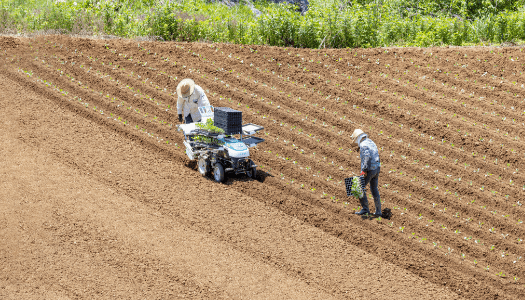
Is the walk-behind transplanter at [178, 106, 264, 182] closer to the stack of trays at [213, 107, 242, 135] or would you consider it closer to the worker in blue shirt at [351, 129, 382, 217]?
the stack of trays at [213, 107, 242, 135]

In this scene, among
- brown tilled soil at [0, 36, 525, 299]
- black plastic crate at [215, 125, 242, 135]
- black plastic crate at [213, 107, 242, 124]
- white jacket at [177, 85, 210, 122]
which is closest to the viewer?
brown tilled soil at [0, 36, 525, 299]

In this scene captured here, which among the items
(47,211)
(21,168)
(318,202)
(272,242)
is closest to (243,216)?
(272,242)

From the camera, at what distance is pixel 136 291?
7.30 metres

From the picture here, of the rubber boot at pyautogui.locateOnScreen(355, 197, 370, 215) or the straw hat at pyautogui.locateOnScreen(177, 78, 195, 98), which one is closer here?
the rubber boot at pyautogui.locateOnScreen(355, 197, 370, 215)

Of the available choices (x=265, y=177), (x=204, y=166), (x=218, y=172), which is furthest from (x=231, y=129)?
(x=265, y=177)

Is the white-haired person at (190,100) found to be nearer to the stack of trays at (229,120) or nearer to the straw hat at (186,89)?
the straw hat at (186,89)

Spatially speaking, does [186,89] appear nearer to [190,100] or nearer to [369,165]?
[190,100]

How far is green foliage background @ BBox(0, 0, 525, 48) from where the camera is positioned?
17188 mm

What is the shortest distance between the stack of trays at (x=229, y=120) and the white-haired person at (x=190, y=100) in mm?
1077

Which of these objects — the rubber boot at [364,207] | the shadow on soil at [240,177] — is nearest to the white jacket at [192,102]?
the shadow on soil at [240,177]

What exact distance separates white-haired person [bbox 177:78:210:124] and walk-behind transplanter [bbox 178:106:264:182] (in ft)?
1.63

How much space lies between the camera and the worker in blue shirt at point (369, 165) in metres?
9.35

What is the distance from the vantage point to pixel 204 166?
1066cm

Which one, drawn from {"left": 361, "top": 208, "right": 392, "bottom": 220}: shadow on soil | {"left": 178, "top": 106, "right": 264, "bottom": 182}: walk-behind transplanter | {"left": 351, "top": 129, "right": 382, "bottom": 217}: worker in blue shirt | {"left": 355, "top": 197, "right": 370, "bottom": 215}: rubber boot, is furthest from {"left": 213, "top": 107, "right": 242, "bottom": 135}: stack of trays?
{"left": 361, "top": 208, "right": 392, "bottom": 220}: shadow on soil
